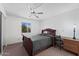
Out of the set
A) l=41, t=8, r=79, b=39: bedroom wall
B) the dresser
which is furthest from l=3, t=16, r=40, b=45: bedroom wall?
the dresser

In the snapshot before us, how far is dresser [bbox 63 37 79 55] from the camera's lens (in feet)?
8.39

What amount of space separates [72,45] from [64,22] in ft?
3.92

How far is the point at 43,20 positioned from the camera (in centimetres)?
402

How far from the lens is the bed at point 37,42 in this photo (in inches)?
99.8

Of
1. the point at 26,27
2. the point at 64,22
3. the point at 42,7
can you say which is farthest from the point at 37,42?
the point at 26,27

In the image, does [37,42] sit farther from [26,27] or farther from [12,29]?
A: [26,27]

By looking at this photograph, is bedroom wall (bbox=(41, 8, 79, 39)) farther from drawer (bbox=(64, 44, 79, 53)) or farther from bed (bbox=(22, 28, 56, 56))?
drawer (bbox=(64, 44, 79, 53))

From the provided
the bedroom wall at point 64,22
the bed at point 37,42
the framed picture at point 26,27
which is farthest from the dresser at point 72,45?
the framed picture at point 26,27

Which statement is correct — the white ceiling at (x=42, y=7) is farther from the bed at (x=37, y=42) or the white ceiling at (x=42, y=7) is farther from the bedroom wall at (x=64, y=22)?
the bed at (x=37, y=42)

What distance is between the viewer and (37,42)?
2.71m

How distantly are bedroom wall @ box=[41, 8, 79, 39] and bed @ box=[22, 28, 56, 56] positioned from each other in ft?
1.20

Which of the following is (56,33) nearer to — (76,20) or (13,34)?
(76,20)

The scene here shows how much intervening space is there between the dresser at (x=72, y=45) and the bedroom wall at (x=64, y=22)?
440 millimetres

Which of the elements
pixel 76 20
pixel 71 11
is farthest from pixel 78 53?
pixel 71 11
